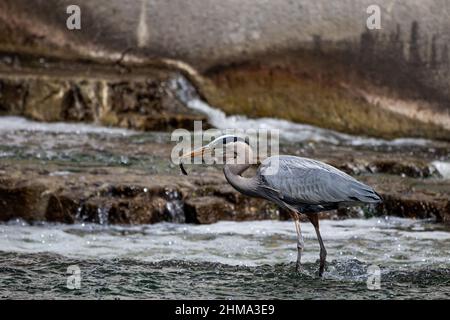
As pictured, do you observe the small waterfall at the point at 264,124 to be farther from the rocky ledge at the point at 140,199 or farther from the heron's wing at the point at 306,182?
the heron's wing at the point at 306,182

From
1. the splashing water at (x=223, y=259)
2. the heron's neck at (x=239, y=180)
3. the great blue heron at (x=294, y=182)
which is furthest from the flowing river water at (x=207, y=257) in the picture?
the heron's neck at (x=239, y=180)

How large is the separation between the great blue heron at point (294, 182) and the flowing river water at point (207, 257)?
444 mm

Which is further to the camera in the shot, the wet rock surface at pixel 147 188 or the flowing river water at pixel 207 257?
the wet rock surface at pixel 147 188

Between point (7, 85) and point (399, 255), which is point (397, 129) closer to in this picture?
point (7, 85)

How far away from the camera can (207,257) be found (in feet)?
26.6

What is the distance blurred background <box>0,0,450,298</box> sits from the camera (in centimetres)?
910

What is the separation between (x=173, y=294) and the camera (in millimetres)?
6902

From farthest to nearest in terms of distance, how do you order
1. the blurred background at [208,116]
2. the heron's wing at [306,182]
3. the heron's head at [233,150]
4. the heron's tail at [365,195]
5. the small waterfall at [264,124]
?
1. the small waterfall at [264,124]
2. the blurred background at [208,116]
3. the heron's head at [233,150]
4. the heron's wing at [306,182]
5. the heron's tail at [365,195]

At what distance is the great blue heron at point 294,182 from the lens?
756 centimetres

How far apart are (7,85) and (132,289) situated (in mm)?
6485

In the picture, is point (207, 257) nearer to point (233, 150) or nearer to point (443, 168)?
point (233, 150)

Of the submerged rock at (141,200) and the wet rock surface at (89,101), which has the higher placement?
the wet rock surface at (89,101)

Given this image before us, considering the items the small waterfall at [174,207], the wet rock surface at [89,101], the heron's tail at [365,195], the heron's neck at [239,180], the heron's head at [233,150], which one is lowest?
the small waterfall at [174,207]

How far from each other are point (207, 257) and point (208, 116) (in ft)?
18.7
